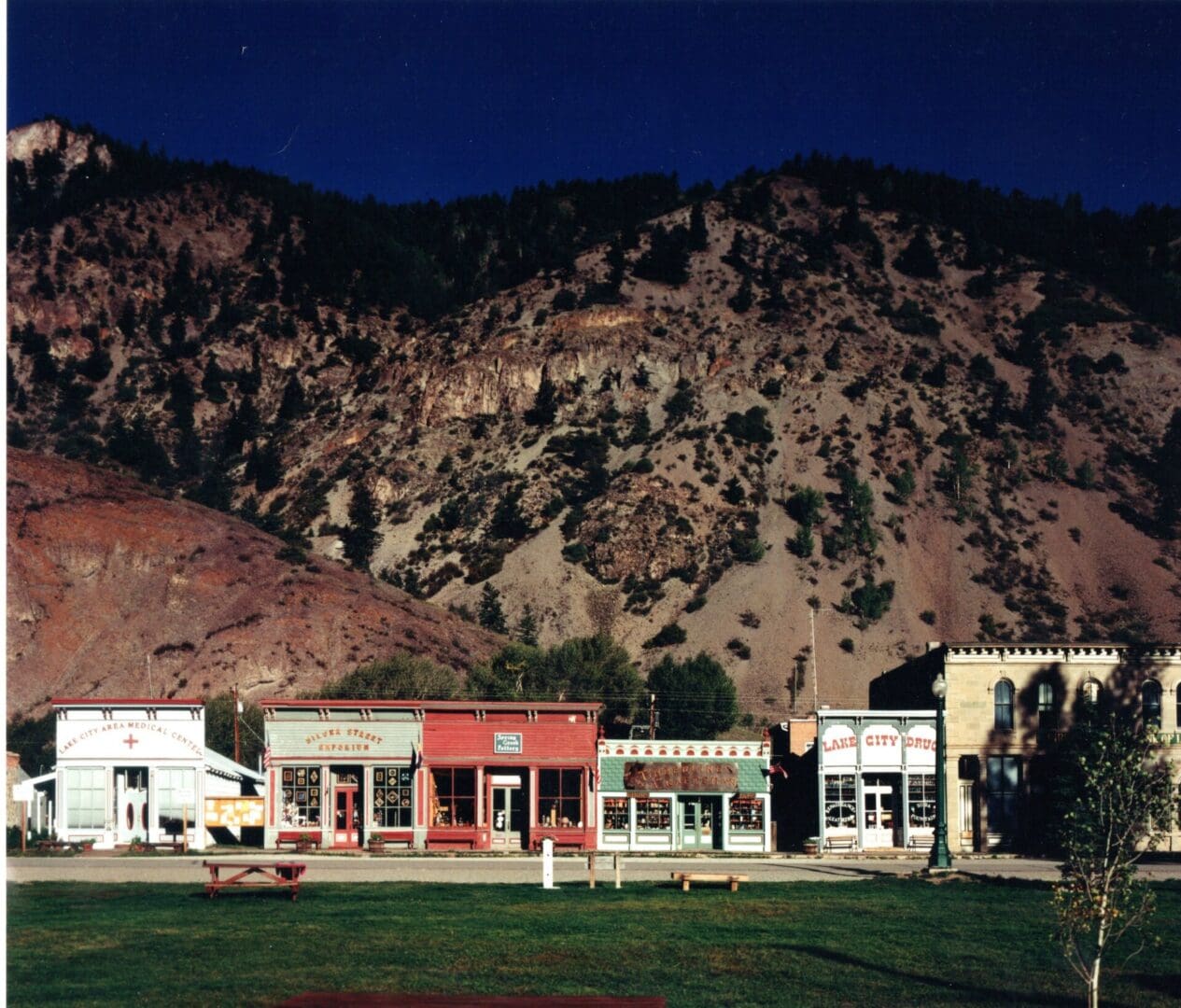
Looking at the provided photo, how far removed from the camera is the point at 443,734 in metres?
48.4

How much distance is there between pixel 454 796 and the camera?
48.2 m

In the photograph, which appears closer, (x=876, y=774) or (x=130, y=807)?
(x=876, y=774)

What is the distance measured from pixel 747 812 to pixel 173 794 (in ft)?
57.7

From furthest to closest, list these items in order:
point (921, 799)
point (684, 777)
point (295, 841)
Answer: point (921, 799) → point (684, 777) → point (295, 841)

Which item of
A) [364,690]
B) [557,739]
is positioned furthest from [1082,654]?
[364,690]

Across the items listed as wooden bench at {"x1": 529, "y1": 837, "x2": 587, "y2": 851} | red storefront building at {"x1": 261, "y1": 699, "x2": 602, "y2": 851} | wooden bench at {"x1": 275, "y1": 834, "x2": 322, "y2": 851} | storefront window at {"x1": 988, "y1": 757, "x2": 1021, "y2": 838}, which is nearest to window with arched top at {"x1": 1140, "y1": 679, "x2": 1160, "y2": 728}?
storefront window at {"x1": 988, "y1": 757, "x2": 1021, "y2": 838}

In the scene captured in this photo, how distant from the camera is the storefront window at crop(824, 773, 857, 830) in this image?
4781cm

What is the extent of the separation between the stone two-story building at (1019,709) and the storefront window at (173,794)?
23.1 metres

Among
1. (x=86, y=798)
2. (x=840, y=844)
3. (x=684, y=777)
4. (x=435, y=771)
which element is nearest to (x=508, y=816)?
(x=435, y=771)

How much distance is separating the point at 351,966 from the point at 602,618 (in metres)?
91.0

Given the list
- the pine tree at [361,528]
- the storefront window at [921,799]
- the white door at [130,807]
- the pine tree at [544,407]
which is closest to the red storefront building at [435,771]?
the white door at [130,807]

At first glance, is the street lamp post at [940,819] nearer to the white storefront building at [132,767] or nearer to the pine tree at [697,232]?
the white storefront building at [132,767]

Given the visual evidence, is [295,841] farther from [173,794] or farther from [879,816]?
[879,816]

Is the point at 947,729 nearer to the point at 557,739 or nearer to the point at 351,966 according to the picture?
the point at 557,739
